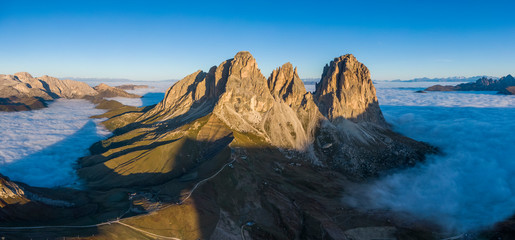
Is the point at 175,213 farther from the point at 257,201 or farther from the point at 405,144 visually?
the point at 405,144

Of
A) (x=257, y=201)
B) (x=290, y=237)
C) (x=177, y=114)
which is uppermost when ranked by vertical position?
(x=177, y=114)

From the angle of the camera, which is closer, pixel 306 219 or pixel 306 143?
pixel 306 219

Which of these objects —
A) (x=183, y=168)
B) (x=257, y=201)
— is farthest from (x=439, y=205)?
(x=183, y=168)

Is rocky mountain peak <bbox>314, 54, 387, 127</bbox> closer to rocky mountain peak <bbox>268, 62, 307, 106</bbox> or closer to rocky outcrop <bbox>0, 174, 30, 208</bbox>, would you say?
rocky mountain peak <bbox>268, 62, 307, 106</bbox>

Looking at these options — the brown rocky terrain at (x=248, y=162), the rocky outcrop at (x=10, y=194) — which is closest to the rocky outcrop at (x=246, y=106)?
the brown rocky terrain at (x=248, y=162)

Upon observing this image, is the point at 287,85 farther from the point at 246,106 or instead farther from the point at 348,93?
the point at 348,93
